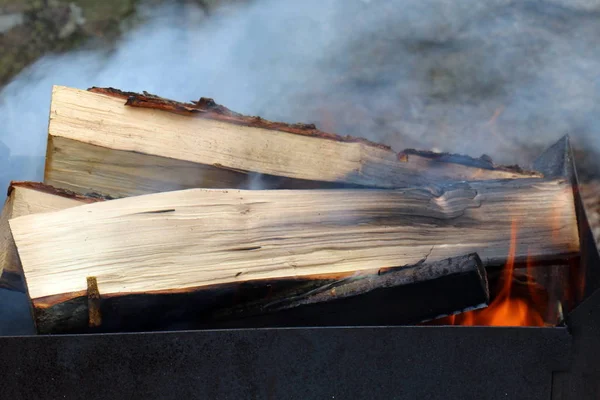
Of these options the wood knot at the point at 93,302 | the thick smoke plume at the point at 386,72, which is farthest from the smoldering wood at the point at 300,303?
the thick smoke plume at the point at 386,72

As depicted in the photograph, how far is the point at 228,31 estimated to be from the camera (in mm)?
3297

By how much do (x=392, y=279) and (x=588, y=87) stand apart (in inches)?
67.8

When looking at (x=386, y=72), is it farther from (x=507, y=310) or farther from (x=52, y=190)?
(x=52, y=190)

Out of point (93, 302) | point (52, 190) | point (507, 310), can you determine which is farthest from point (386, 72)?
point (93, 302)

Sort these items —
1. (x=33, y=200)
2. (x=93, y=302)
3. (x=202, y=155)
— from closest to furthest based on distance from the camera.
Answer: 1. (x=93, y=302)
2. (x=33, y=200)
3. (x=202, y=155)

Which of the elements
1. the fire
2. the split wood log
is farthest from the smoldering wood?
the split wood log

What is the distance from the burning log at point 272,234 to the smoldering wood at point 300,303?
0.08 feet

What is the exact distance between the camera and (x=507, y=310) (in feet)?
6.18

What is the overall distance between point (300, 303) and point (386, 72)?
172 cm

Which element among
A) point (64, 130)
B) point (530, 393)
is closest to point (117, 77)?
point (64, 130)

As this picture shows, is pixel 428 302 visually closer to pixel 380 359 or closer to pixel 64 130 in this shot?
pixel 380 359

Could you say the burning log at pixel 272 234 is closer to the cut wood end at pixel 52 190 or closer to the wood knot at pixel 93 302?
the wood knot at pixel 93 302

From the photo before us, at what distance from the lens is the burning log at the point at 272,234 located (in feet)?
5.56

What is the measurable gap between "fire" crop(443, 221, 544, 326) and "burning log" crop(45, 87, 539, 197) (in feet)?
1.04
